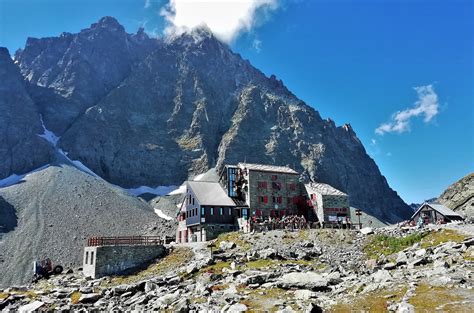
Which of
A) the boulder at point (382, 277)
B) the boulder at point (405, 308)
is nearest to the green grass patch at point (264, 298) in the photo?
the boulder at point (382, 277)

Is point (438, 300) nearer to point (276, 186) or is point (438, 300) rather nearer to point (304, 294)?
point (304, 294)

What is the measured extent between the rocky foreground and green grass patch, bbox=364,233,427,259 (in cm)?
12

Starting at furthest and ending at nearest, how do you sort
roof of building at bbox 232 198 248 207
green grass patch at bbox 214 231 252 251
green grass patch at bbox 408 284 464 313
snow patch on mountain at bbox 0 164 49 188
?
snow patch on mountain at bbox 0 164 49 188 < roof of building at bbox 232 198 248 207 < green grass patch at bbox 214 231 252 251 < green grass patch at bbox 408 284 464 313

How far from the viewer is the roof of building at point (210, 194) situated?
69.2 m

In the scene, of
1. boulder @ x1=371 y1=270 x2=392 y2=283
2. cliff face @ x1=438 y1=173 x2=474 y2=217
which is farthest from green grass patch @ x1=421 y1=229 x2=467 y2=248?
cliff face @ x1=438 y1=173 x2=474 y2=217

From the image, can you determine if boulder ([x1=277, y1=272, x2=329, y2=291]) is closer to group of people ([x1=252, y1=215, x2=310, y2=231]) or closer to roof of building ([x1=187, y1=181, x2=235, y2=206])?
group of people ([x1=252, y1=215, x2=310, y2=231])

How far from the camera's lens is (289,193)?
77.1 meters

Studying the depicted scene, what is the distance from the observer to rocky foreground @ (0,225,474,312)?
19.3 metres

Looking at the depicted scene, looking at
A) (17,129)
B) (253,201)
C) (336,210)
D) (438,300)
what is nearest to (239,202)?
(253,201)

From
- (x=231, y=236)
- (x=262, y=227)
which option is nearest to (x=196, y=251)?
(x=231, y=236)

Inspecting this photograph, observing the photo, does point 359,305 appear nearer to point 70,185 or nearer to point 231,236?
point 231,236

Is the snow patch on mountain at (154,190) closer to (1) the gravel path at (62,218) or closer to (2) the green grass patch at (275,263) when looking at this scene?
(1) the gravel path at (62,218)

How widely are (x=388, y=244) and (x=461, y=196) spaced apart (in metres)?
69.3

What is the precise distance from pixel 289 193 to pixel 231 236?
2543 cm
